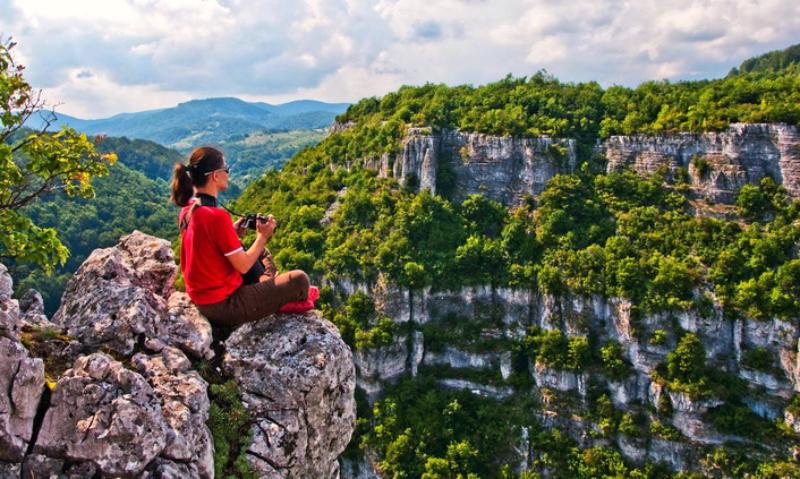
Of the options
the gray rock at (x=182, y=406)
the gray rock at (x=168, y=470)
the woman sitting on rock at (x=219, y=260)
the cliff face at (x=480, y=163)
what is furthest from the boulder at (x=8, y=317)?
the cliff face at (x=480, y=163)

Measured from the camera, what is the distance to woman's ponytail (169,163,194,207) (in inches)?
324

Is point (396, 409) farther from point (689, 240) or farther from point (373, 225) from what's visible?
point (689, 240)

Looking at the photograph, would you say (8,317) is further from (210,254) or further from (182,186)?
(182,186)

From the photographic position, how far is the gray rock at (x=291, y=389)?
7914 millimetres

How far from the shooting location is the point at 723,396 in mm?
37719

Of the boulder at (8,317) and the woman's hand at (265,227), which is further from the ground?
the woman's hand at (265,227)

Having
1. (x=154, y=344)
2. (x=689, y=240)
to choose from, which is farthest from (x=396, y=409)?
(x=154, y=344)

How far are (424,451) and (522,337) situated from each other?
1318 cm

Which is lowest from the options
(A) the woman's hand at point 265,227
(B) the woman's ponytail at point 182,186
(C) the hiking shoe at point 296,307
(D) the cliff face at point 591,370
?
(D) the cliff face at point 591,370

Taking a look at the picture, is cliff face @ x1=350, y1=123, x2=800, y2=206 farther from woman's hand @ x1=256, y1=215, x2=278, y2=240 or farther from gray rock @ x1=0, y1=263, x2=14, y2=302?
gray rock @ x1=0, y1=263, x2=14, y2=302

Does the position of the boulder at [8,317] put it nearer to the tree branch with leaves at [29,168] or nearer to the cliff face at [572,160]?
the tree branch with leaves at [29,168]

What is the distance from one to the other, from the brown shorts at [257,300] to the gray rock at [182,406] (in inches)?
35.6

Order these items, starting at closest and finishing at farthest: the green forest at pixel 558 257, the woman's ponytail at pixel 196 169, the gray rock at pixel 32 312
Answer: the gray rock at pixel 32 312 → the woman's ponytail at pixel 196 169 → the green forest at pixel 558 257

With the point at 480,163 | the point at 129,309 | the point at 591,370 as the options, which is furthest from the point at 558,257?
the point at 129,309
